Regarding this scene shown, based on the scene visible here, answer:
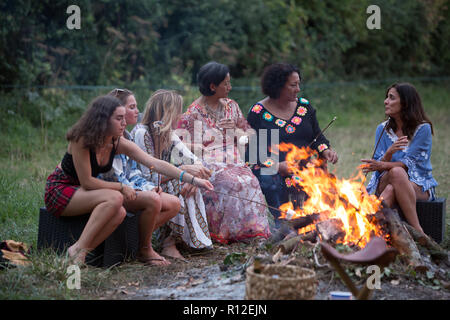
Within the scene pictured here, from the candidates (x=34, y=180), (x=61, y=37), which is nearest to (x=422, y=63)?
(x=61, y=37)

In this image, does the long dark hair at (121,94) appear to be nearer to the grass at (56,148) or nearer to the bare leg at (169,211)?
the bare leg at (169,211)

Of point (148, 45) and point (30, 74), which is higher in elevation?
point (148, 45)

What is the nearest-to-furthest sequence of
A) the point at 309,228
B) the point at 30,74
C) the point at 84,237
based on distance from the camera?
the point at 84,237, the point at 309,228, the point at 30,74

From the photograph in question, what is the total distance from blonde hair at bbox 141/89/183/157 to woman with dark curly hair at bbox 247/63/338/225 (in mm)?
1063

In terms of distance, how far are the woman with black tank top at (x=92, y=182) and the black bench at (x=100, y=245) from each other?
0.33ft

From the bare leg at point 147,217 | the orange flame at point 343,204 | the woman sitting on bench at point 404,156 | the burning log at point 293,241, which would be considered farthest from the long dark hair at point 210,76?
the burning log at point 293,241

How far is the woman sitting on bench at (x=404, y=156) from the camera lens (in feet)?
16.0

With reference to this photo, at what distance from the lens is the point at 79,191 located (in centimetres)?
417

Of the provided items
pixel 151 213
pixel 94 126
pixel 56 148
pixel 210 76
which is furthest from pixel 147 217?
pixel 56 148

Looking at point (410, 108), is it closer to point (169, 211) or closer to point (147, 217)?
point (169, 211)

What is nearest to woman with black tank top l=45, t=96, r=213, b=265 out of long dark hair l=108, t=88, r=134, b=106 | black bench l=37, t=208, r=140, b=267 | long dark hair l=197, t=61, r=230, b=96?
black bench l=37, t=208, r=140, b=267

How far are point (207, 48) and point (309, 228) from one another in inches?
340

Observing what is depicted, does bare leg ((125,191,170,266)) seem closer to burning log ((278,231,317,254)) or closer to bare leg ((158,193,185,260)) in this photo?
bare leg ((158,193,185,260))
